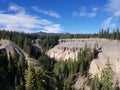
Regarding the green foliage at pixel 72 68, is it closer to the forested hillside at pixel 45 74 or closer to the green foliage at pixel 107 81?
the forested hillside at pixel 45 74

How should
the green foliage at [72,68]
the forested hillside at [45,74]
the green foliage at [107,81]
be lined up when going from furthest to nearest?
the green foliage at [72,68] → the green foliage at [107,81] → the forested hillside at [45,74]

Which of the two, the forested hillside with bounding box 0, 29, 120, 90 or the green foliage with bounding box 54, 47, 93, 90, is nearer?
the forested hillside with bounding box 0, 29, 120, 90

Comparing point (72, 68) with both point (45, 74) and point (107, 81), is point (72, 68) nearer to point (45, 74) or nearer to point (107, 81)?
point (107, 81)

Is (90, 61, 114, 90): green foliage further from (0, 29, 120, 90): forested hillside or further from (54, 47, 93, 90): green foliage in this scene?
(54, 47, 93, 90): green foliage

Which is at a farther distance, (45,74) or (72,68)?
(72,68)

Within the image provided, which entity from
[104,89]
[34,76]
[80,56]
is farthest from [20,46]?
[34,76]

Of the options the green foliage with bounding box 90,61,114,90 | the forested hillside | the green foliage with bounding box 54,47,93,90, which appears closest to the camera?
the forested hillside

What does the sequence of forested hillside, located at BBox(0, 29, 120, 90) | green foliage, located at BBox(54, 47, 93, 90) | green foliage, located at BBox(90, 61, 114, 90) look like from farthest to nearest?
green foliage, located at BBox(54, 47, 93, 90) → green foliage, located at BBox(90, 61, 114, 90) → forested hillside, located at BBox(0, 29, 120, 90)

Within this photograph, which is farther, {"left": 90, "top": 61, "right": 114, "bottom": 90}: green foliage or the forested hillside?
{"left": 90, "top": 61, "right": 114, "bottom": 90}: green foliage

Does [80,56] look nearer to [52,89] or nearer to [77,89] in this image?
[77,89]

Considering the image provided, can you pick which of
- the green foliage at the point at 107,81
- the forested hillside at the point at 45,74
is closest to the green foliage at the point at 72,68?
the forested hillside at the point at 45,74

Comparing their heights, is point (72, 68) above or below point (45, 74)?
below

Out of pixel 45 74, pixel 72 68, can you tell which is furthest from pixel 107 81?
pixel 72 68

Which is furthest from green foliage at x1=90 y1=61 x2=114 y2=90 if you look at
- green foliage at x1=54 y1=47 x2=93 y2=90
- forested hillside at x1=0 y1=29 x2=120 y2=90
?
green foliage at x1=54 y1=47 x2=93 y2=90
